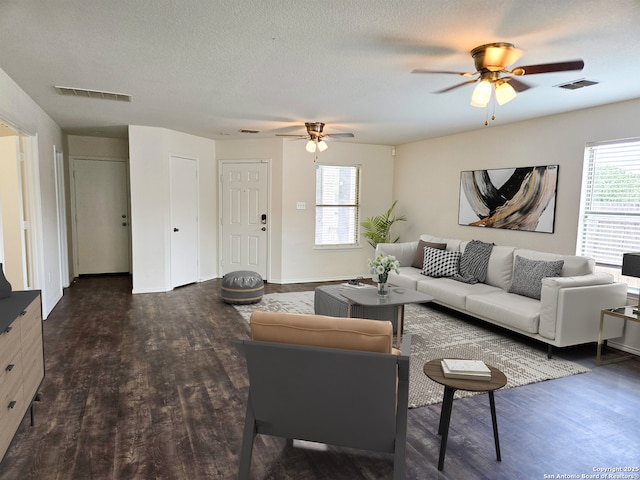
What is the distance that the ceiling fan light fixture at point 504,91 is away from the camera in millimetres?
2666

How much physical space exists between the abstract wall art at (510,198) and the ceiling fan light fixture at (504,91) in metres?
2.39

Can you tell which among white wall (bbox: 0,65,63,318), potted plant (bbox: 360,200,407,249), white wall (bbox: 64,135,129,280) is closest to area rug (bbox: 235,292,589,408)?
potted plant (bbox: 360,200,407,249)

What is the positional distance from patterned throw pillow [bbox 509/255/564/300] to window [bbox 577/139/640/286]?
A: 1.70 feet

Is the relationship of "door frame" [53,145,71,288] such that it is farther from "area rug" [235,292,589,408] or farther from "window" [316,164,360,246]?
"window" [316,164,360,246]

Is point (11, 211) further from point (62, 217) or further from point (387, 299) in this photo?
point (387, 299)

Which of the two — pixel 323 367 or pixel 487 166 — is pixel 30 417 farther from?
→ pixel 487 166

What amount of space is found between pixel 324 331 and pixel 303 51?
1939 mm

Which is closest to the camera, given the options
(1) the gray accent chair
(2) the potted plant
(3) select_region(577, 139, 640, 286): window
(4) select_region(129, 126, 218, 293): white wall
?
(1) the gray accent chair

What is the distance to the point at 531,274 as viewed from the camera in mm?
4266

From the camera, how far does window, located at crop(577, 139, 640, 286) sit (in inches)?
155

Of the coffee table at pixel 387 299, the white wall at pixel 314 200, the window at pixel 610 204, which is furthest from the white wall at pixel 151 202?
the window at pixel 610 204

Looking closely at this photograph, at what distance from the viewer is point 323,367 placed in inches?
71.1

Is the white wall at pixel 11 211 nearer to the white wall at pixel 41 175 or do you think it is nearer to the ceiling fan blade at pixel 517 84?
the white wall at pixel 41 175

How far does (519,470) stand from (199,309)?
4.00m
